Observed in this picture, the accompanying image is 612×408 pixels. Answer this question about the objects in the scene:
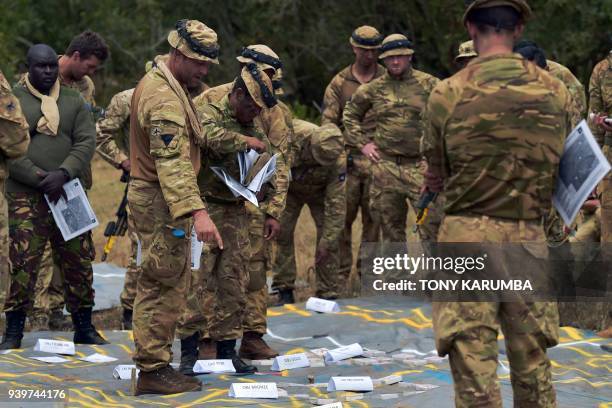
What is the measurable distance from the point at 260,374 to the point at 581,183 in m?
3.35

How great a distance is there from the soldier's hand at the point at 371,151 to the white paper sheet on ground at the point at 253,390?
4.19m

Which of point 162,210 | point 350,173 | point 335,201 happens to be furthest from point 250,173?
point 350,173

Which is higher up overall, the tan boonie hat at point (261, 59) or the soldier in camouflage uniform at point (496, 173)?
the tan boonie hat at point (261, 59)

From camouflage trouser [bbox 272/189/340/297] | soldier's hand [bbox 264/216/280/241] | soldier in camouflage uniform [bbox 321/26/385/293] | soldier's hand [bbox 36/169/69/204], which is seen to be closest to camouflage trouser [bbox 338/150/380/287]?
soldier in camouflage uniform [bbox 321/26/385/293]

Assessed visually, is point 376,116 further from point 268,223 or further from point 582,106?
point 268,223

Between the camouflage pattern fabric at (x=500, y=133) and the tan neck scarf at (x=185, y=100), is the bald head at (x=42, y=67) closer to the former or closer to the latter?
the tan neck scarf at (x=185, y=100)

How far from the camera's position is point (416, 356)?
350 inches

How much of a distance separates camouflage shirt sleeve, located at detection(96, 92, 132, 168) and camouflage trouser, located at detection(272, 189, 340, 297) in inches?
67.1

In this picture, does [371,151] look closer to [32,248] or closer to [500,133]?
[32,248]

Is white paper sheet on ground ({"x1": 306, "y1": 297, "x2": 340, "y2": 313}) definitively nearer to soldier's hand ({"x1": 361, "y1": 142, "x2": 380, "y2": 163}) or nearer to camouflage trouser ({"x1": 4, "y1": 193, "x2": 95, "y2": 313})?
soldier's hand ({"x1": 361, "y1": 142, "x2": 380, "y2": 163})

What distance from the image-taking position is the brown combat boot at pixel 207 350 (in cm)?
859

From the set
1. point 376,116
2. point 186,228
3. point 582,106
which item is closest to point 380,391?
point 186,228

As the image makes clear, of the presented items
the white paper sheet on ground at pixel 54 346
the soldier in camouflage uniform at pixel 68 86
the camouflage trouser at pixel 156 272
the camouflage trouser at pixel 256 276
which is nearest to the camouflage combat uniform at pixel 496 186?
the camouflage trouser at pixel 156 272

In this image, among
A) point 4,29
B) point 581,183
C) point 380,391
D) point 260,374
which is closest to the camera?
point 581,183
